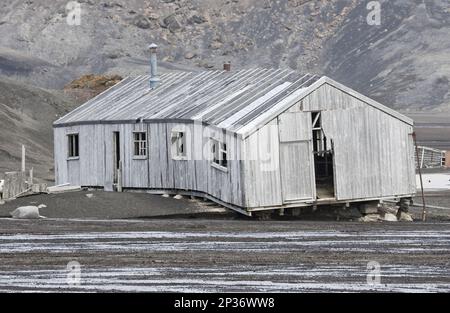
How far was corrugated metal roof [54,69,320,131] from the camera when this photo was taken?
38844mm

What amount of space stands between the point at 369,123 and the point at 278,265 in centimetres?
1353

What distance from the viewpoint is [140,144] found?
142 feet

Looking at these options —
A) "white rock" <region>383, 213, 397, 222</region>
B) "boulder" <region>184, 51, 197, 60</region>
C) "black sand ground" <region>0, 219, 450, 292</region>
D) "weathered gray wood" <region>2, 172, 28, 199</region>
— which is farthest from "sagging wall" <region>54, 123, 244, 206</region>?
"boulder" <region>184, 51, 197, 60</region>

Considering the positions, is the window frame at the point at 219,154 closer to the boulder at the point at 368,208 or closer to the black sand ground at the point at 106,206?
the black sand ground at the point at 106,206

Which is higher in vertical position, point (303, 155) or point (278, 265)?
point (303, 155)

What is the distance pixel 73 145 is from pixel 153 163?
5.04 m

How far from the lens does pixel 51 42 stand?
121312 mm

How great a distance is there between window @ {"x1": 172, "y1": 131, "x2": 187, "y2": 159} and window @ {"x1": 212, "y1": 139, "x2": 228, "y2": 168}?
207 cm

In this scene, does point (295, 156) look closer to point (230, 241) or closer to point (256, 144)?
point (256, 144)

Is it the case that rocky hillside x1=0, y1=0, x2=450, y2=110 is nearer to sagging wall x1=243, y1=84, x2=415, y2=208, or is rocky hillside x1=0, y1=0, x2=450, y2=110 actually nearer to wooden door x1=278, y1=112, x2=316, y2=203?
sagging wall x1=243, y1=84, x2=415, y2=208

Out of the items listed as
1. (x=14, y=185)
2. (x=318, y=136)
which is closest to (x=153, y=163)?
(x=14, y=185)

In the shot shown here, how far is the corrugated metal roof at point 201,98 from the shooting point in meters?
38.8
